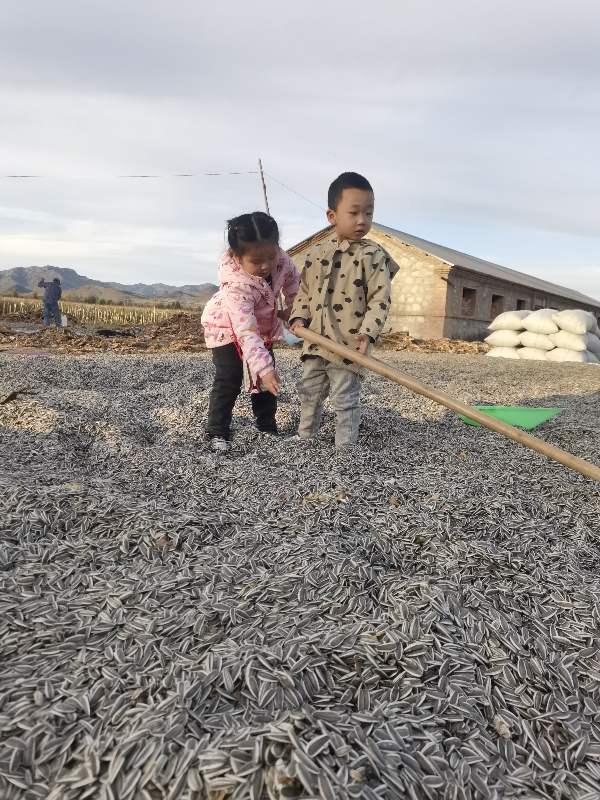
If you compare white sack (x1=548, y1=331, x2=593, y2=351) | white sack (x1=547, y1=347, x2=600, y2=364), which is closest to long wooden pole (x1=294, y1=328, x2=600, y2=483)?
white sack (x1=547, y1=347, x2=600, y2=364)

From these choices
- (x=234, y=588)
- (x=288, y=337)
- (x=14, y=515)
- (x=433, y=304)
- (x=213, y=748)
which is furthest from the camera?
(x=433, y=304)

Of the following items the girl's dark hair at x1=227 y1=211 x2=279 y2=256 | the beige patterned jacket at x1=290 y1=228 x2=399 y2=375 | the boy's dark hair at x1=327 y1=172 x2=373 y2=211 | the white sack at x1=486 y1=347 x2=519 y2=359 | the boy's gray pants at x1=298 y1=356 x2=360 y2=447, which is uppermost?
the boy's dark hair at x1=327 y1=172 x2=373 y2=211

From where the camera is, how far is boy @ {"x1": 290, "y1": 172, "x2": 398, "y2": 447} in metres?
3.46

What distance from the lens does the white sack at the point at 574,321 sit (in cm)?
1372

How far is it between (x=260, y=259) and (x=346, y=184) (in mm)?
671

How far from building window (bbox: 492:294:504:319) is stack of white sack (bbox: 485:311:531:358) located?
5329mm

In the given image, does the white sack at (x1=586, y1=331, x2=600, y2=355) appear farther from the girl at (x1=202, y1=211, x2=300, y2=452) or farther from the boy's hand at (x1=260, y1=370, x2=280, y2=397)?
the boy's hand at (x1=260, y1=370, x2=280, y2=397)

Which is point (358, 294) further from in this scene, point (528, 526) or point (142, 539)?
point (142, 539)

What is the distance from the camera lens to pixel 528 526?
229 centimetres

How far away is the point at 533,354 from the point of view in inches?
557

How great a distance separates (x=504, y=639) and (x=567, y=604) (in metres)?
0.33

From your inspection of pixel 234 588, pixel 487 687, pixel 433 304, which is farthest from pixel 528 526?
pixel 433 304

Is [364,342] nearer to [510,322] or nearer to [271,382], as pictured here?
[271,382]

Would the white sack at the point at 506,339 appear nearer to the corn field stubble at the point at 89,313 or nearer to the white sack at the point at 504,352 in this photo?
the white sack at the point at 504,352
